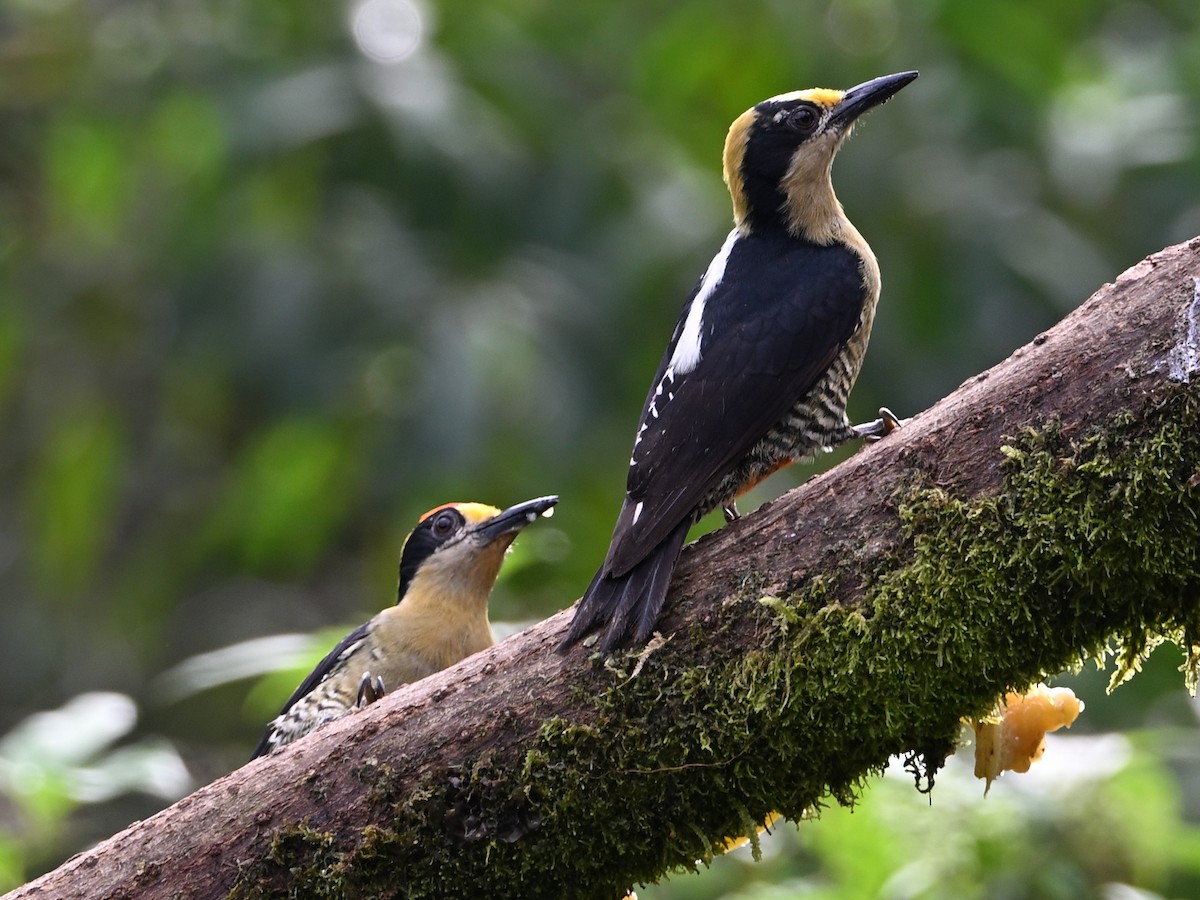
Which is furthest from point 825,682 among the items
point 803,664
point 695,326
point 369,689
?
point 369,689

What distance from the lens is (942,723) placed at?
106 inches

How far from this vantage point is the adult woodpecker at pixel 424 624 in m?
4.35

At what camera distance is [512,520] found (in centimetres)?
470

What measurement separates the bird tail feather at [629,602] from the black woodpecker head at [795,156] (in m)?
1.43

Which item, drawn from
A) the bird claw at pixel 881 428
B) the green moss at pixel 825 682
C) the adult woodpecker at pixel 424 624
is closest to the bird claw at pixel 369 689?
the adult woodpecker at pixel 424 624

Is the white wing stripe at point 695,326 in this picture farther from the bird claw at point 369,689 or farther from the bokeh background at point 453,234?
the bokeh background at point 453,234

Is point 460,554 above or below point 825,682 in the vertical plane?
above

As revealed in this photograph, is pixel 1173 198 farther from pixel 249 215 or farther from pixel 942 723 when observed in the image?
pixel 942 723

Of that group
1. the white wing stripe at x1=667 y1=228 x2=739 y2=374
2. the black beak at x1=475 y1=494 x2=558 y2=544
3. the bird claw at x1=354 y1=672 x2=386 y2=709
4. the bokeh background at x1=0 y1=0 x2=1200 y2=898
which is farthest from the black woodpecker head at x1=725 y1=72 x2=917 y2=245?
the bokeh background at x1=0 y1=0 x2=1200 y2=898

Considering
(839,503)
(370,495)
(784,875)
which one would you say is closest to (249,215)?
(370,495)

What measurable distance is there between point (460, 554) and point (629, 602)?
1.95 meters

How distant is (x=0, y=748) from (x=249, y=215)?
387cm

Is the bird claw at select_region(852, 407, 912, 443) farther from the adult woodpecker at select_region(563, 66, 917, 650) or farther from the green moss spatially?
the green moss

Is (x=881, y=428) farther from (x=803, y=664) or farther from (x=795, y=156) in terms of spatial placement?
(x=795, y=156)
